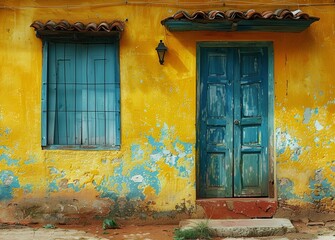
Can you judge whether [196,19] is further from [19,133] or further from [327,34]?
[19,133]

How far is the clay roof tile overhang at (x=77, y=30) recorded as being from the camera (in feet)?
22.3

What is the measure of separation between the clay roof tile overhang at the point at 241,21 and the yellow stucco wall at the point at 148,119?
30 centimetres

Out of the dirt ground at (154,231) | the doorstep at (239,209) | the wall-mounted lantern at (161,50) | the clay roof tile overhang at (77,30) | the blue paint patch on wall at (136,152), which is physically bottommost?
the dirt ground at (154,231)

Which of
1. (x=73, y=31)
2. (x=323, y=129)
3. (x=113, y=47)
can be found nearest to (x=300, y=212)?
(x=323, y=129)

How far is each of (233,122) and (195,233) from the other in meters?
1.83

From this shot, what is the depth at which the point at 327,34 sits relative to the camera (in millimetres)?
7148

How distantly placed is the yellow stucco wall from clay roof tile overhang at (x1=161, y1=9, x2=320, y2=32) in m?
0.30

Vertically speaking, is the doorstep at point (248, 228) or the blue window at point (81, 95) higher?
the blue window at point (81, 95)

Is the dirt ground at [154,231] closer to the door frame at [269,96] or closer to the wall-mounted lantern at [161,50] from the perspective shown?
the door frame at [269,96]

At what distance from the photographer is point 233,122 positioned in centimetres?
724

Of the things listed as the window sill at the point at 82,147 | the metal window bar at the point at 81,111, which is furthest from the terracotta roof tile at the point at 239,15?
the window sill at the point at 82,147

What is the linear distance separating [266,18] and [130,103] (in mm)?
2289

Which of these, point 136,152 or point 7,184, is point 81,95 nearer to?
point 136,152

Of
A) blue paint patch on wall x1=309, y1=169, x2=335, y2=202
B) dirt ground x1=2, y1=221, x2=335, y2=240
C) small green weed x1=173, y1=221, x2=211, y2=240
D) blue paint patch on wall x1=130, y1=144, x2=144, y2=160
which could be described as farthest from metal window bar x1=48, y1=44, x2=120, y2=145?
blue paint patch on wall x1=309, y1=169, x2=335, y2=202
